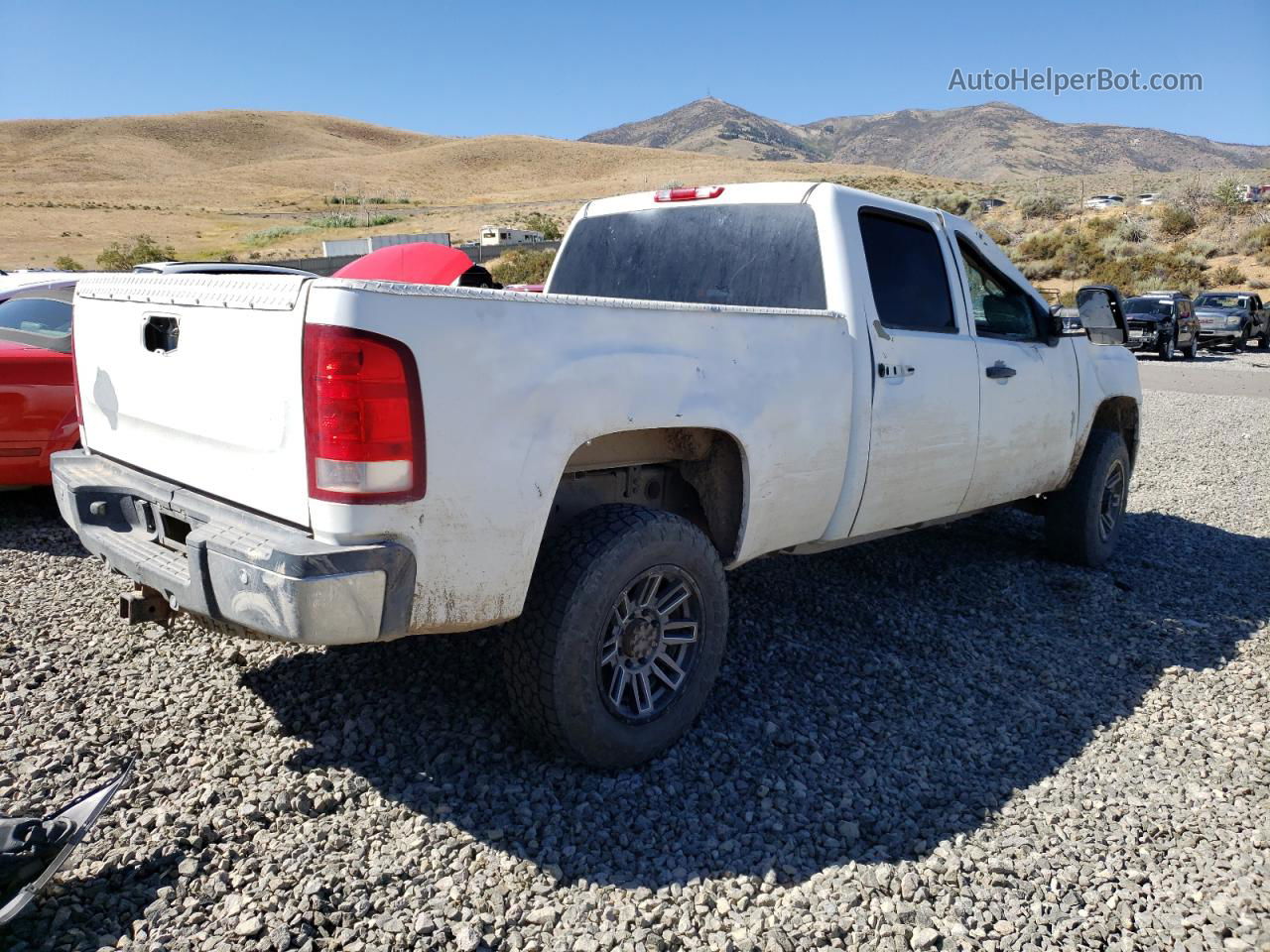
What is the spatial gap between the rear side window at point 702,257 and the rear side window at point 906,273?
0.30 metres

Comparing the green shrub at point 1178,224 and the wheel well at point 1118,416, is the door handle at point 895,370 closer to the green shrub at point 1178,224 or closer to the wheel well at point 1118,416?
the wheel well at point 1118,416

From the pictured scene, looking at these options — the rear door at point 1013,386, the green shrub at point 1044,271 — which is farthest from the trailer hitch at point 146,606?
the green shrub at point 1044,271

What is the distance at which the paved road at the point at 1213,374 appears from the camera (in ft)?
58.4

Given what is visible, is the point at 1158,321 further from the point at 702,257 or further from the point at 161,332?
the point at 161,332

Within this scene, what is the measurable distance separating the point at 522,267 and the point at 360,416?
30409mm

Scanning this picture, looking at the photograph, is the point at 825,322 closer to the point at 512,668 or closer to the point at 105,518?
the point at 512,668

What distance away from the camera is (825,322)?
3734 mm

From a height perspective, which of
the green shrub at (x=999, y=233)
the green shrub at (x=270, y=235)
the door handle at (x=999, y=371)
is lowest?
the door handle at (x=999, y=371)

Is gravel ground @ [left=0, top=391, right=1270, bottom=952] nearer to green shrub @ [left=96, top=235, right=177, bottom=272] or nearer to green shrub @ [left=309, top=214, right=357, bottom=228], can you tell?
green shrub @ [left=96, top=235, right=177, bottom=272]

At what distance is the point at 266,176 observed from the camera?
104 m

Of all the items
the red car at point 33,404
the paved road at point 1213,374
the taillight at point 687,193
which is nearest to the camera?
the taillight at point 687,193

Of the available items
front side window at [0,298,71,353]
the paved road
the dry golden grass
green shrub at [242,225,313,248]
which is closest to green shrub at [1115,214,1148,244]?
the paved road

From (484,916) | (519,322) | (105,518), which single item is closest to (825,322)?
(519,322)

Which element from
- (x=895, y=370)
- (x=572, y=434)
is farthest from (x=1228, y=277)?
(x=572, y=434)
